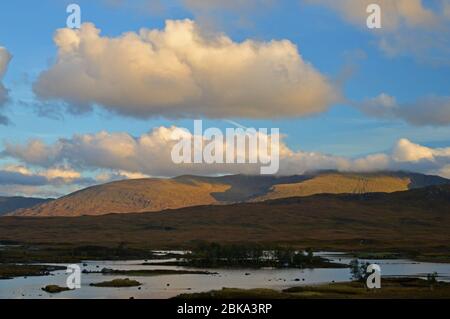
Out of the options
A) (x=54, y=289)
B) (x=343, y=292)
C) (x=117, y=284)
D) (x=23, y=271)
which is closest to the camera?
(x=343, y=292)

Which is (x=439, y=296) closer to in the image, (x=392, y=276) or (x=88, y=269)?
(x=392, y=276)

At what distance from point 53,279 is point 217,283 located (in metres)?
33.6

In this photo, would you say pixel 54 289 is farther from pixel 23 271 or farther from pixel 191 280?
pixel 23 271

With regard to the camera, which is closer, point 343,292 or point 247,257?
point 343,292

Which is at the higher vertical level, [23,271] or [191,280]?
[23,271]

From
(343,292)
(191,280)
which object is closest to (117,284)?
(191,280)

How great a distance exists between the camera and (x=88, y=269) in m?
160

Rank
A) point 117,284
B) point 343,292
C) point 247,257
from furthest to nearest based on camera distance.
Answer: point 247,257 → point 117,284 → point 343,292

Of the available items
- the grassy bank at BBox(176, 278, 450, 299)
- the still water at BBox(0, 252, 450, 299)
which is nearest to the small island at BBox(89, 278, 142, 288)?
the still water at BBox(0, 252, 450, 299)

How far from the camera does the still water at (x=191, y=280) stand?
349ft

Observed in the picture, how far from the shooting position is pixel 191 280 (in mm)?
132125

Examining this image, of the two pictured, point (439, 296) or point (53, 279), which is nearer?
point (439, 296)

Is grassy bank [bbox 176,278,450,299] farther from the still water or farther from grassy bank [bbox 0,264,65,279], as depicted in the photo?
grassy bank [bbox 0,264,65,279]
